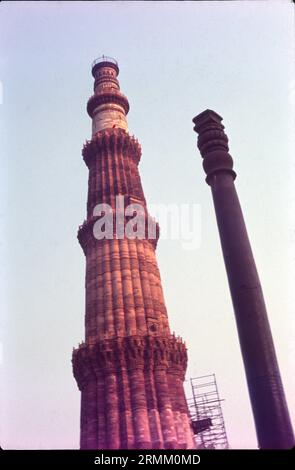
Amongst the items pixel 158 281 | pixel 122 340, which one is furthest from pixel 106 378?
pixel 158 281

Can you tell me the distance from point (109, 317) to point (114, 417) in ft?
16.6

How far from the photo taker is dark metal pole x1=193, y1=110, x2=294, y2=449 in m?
11.0

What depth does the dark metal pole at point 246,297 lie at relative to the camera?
11.0m

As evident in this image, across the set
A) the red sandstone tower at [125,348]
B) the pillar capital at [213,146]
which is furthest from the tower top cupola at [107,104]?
the pillar capital at [213,146]

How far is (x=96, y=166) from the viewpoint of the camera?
32250mm

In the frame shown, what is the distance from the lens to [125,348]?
2342 cm

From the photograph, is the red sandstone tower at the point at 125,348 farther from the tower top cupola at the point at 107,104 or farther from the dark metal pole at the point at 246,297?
the dark metal pole at the point at 246,297

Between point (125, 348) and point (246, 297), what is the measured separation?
39.8 ft

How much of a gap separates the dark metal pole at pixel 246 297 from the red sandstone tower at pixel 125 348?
11.0 m

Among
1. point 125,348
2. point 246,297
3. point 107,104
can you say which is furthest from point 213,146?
point 107,104

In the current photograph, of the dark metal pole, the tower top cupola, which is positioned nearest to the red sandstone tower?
the tower top cupola

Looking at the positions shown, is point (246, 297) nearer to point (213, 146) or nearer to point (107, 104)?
point (213, 146)
